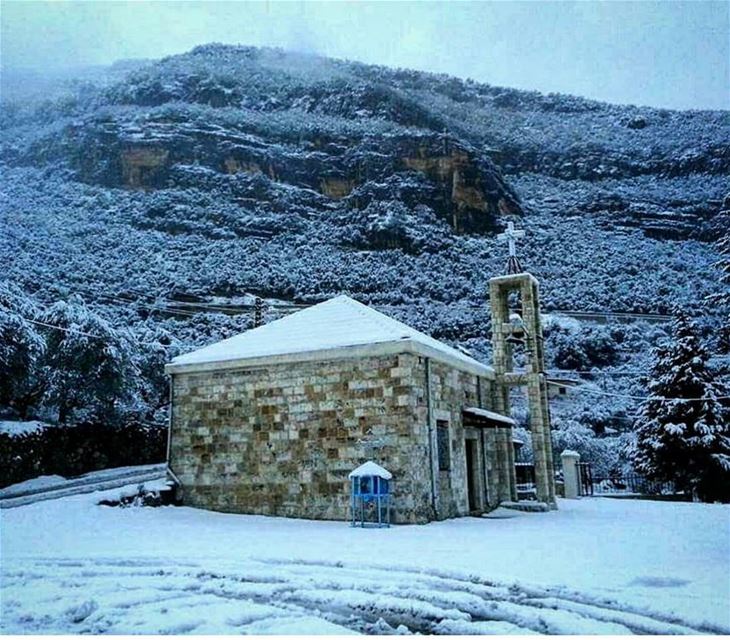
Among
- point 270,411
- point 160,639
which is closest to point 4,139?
point 270,411

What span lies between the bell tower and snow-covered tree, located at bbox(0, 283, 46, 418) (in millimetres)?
10336

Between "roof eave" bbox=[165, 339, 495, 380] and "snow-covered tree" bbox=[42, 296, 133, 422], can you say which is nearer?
"roof eave" bbox=[165, 339, 495, 380]

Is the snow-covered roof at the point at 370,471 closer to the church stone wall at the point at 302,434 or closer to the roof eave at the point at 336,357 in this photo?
the church stone wall at the point at 302,434

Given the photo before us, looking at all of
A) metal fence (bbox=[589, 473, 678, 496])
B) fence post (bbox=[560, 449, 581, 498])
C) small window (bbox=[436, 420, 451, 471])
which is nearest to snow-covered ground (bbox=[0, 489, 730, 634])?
small window (bbox=[436, 420, 451, 471])

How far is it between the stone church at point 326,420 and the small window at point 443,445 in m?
0.02

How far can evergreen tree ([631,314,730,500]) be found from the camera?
16.3m

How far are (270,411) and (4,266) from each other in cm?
1985

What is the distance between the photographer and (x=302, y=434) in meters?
9.91

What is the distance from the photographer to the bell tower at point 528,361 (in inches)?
512

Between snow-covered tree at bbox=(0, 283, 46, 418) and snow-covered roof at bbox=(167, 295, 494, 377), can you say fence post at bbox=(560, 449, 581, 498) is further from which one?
snow-covered tree at bbox=(0, 283, 46, 418)

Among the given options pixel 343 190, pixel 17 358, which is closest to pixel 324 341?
pixel 17 358

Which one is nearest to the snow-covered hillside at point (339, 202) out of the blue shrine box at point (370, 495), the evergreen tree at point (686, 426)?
the evergreen tree at point (686, 426)

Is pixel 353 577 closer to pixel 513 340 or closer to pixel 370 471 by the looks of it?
pixel 370 471

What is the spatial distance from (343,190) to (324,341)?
122 feet
